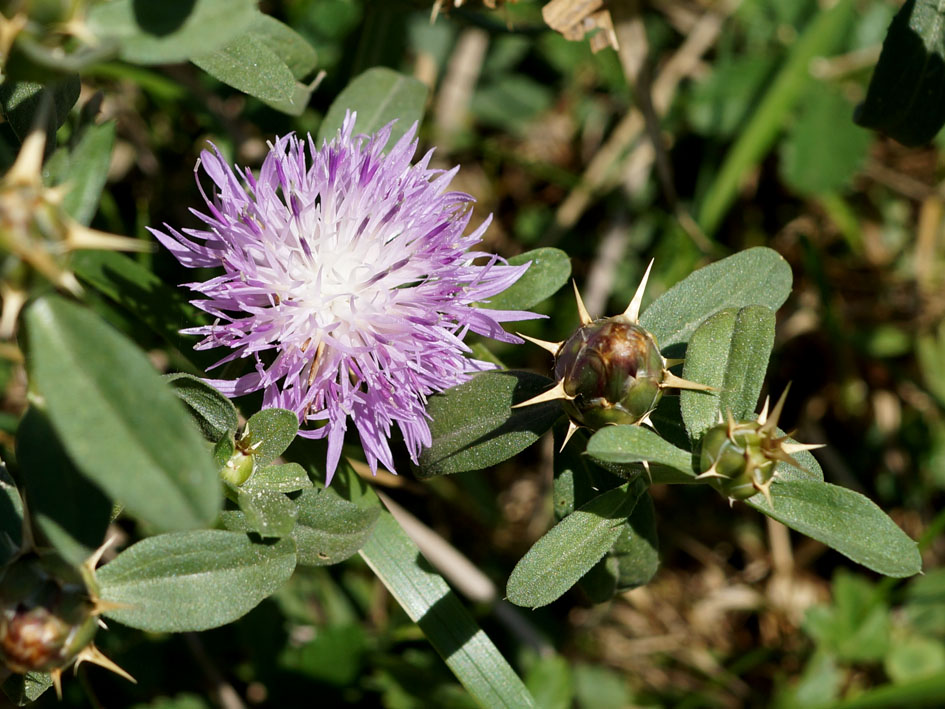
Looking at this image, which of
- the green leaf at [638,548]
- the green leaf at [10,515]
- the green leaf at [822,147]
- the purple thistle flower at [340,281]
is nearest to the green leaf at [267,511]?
the purple thistle flower at [340,281]

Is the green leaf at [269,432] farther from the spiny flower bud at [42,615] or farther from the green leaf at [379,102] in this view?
the green leaf at [379,102]

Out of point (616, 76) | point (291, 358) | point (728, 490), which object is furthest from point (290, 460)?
point (616, 76)

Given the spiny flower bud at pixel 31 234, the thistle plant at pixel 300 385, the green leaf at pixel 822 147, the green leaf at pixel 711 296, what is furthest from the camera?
the green leaf at pixel 822 147

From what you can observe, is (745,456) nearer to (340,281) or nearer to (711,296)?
(711,296)

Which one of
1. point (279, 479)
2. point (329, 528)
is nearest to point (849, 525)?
point (329, 528)

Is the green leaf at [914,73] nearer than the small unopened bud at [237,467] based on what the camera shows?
No
